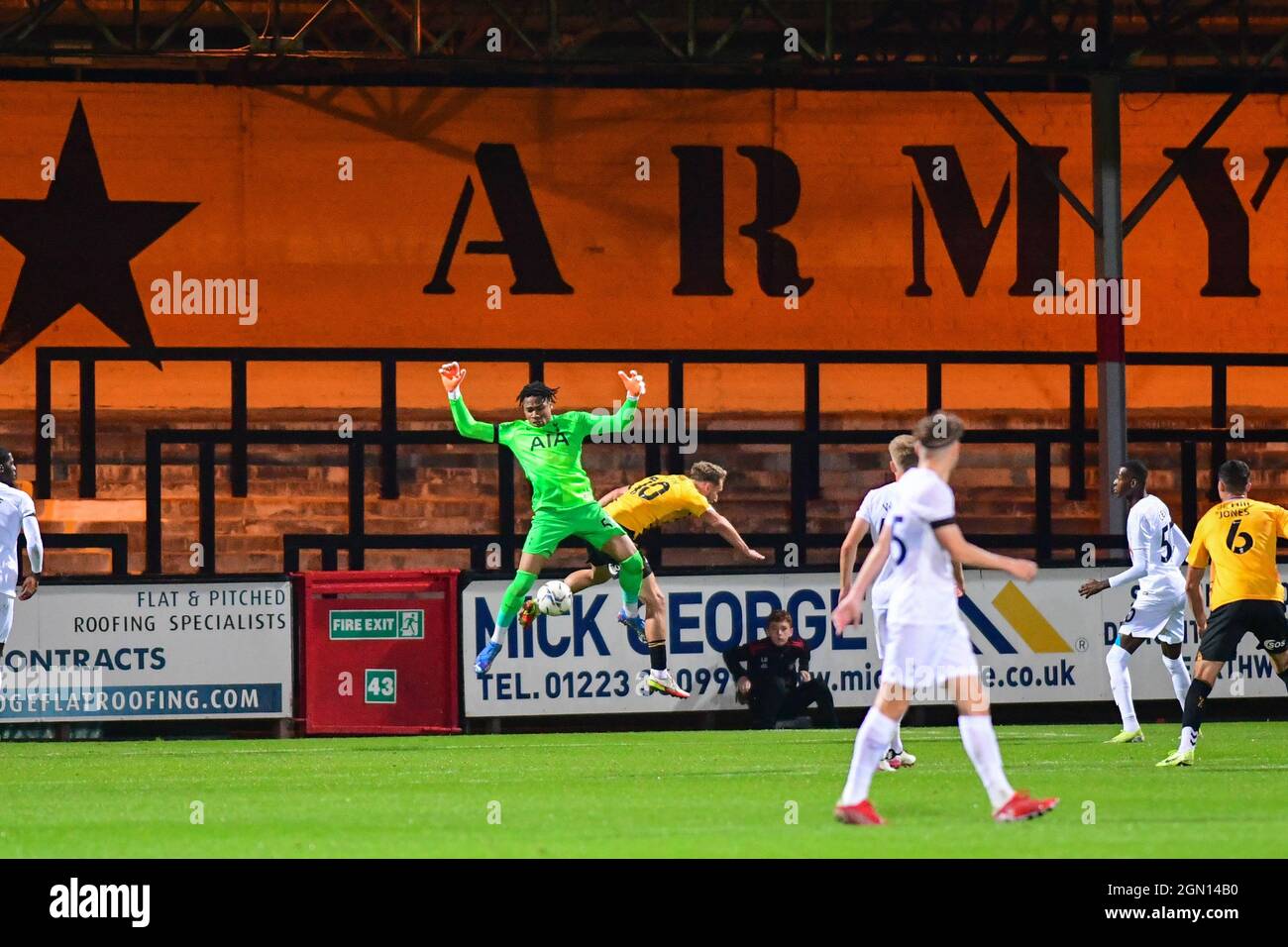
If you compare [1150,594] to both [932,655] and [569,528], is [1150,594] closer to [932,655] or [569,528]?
[569,528]

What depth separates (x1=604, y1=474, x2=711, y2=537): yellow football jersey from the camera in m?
18.2

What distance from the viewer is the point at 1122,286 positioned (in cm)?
2514

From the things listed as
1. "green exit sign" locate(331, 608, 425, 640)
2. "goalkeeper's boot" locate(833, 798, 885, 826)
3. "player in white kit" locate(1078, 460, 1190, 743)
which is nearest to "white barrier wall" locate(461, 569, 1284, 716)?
"green exit sign" locate(331, 608, 425, 640)

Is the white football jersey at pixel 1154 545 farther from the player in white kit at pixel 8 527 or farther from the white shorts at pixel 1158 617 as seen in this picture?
the player in white kit at pixel 8 527

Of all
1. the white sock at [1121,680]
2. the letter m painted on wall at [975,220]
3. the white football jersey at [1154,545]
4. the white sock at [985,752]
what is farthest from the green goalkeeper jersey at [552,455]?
the letter m painted on wall at [975,220]

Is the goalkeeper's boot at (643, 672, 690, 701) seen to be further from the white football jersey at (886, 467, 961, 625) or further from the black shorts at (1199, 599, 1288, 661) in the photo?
the white football jersey at (886, 467, 961, 625)

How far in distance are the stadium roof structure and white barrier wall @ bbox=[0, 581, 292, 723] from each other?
23.1ft

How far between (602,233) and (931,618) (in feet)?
58.9

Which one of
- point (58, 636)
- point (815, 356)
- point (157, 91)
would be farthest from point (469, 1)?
point (58, 636)

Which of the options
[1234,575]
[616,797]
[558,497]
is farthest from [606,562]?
[1234,575]

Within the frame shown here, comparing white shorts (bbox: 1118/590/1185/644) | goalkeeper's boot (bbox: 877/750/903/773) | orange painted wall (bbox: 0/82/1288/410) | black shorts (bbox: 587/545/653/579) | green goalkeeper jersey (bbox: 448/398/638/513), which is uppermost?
orange painted wall (bbox: 0/82/1288/410)

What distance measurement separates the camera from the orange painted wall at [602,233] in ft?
87.6

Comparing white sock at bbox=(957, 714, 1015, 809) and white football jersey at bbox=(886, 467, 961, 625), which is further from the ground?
white football jersey at bbox=(886, 467, 961, 625)

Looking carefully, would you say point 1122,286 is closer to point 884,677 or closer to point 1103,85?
point 1103,85
